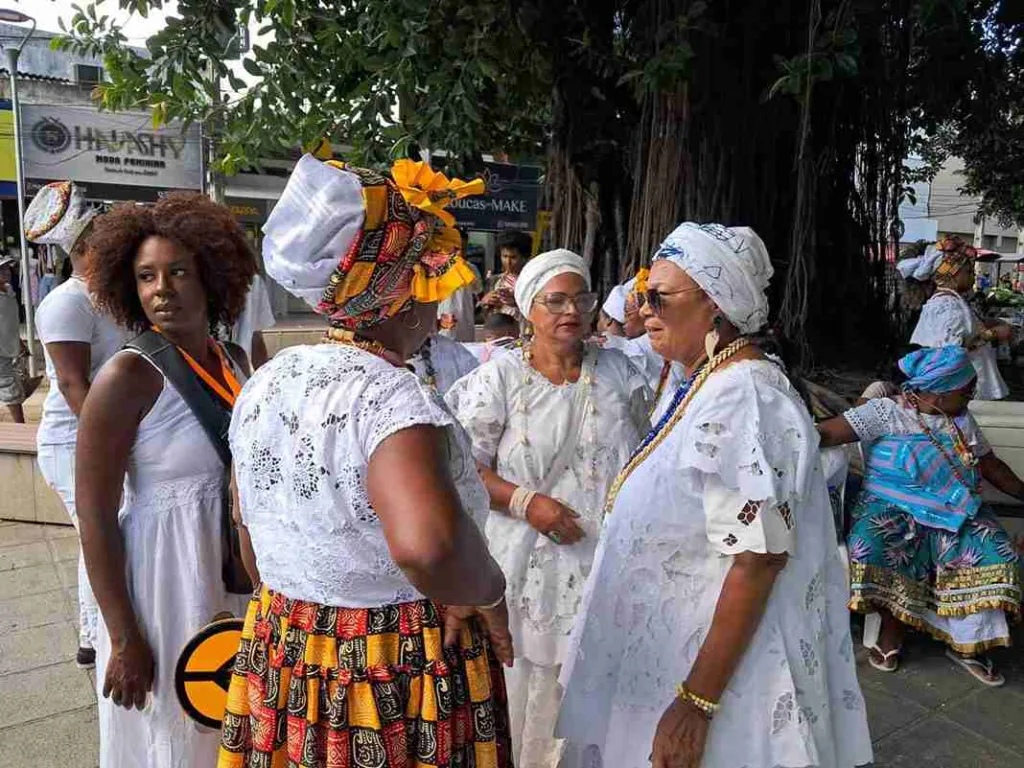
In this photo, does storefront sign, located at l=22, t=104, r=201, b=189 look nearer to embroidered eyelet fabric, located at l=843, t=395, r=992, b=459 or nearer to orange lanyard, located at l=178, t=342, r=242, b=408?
orange lanyard, located at l=178, t=342, r=242, b=408

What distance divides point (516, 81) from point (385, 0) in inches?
61.6

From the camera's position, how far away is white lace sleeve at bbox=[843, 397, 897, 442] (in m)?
3.47

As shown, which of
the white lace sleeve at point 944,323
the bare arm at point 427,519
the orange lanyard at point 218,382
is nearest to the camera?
the bare arm at point 427,519

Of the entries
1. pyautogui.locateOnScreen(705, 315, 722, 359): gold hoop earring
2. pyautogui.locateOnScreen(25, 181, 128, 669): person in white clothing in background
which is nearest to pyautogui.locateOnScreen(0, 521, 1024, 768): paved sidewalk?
pyautogui.locateOnScreen(25, 181, 128, 669): person in white clothing in background

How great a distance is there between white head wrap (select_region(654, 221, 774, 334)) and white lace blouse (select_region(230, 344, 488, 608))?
69 cm

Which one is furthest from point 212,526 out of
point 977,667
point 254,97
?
point 254,97

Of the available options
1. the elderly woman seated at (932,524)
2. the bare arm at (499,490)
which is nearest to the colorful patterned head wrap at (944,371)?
the elderly woman seated at (932,524)

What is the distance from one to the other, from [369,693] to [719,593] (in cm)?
75

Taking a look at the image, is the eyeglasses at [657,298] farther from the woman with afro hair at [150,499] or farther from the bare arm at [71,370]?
the bare arm at [71,370]

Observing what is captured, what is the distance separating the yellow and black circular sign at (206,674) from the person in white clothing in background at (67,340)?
47.8 inches

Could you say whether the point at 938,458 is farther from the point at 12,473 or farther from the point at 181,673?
the point at 12,473

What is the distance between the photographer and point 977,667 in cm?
338

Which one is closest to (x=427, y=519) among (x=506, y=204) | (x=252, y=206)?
(x=506, y=204)

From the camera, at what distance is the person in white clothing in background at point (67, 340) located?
9.72ft
